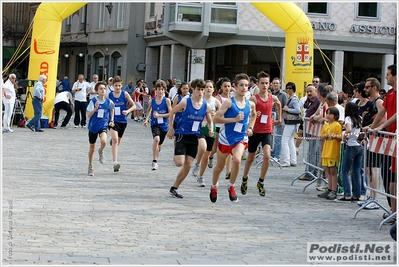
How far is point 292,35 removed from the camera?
2305 cm

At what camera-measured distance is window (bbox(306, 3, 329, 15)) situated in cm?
4006

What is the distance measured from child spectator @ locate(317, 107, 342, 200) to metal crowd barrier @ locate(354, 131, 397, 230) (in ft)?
4.06

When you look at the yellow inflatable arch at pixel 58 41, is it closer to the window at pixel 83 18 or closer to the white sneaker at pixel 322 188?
the white sneaker at pixel 322 188

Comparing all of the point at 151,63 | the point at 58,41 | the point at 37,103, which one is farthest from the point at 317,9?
the point at 37,103

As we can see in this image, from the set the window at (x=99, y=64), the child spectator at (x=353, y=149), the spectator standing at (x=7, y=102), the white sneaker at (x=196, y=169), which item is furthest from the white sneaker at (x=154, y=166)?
the window at (x=99, y=64)

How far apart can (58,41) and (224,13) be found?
1409 cm

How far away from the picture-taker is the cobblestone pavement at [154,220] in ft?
25.5

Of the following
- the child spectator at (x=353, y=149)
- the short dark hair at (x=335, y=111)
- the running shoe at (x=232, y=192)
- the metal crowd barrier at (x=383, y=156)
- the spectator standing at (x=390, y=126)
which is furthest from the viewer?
the short dark hair at (x=335, y=111)

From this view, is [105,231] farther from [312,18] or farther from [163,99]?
[312,18]

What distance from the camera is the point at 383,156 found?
1063 cm

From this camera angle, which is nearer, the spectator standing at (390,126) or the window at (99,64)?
the spectator standing at (390,126)

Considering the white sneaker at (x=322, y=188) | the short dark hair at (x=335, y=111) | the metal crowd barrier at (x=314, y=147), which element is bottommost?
the white sneaker at (x=322, y=188)

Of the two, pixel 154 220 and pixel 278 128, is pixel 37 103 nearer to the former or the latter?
pixel 278 128

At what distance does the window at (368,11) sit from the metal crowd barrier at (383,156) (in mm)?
30774
